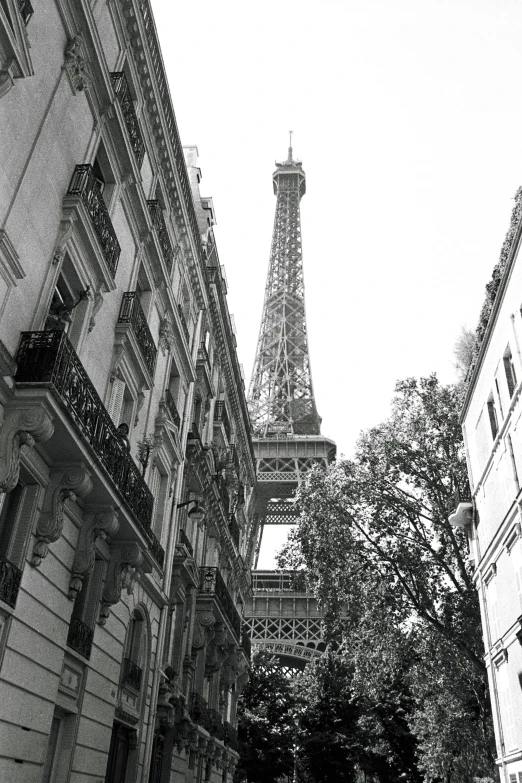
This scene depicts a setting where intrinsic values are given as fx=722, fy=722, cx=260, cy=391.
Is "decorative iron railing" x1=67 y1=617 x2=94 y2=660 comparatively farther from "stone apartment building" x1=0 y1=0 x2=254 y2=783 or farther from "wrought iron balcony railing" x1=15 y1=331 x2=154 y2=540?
"wrought iron balcony railing" x1=15 y1=331 x2=154 y2=540

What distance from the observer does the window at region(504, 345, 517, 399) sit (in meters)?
20.5

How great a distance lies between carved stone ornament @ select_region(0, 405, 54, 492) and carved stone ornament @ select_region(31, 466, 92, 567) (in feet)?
4.20

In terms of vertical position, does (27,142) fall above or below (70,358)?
above

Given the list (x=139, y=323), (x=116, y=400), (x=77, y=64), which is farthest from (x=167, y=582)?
(x=77, y=64)

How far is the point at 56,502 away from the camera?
10844mm

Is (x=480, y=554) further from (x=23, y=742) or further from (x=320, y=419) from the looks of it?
(x=320, y=419)

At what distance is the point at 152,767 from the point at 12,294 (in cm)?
1362

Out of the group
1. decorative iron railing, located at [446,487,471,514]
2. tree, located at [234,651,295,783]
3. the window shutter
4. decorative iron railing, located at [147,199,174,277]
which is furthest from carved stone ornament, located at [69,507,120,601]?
tree, located at [234,651,295,783]

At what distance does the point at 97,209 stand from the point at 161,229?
213 inches

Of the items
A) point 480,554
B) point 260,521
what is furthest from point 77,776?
point 260,521

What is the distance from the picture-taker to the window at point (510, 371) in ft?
67.3

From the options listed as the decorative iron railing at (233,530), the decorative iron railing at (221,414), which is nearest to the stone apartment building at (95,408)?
the decorative iron railing at (221,414)

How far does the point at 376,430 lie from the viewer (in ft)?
99.8

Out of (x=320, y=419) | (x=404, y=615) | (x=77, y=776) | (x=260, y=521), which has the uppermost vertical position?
(x=320, y=419)
